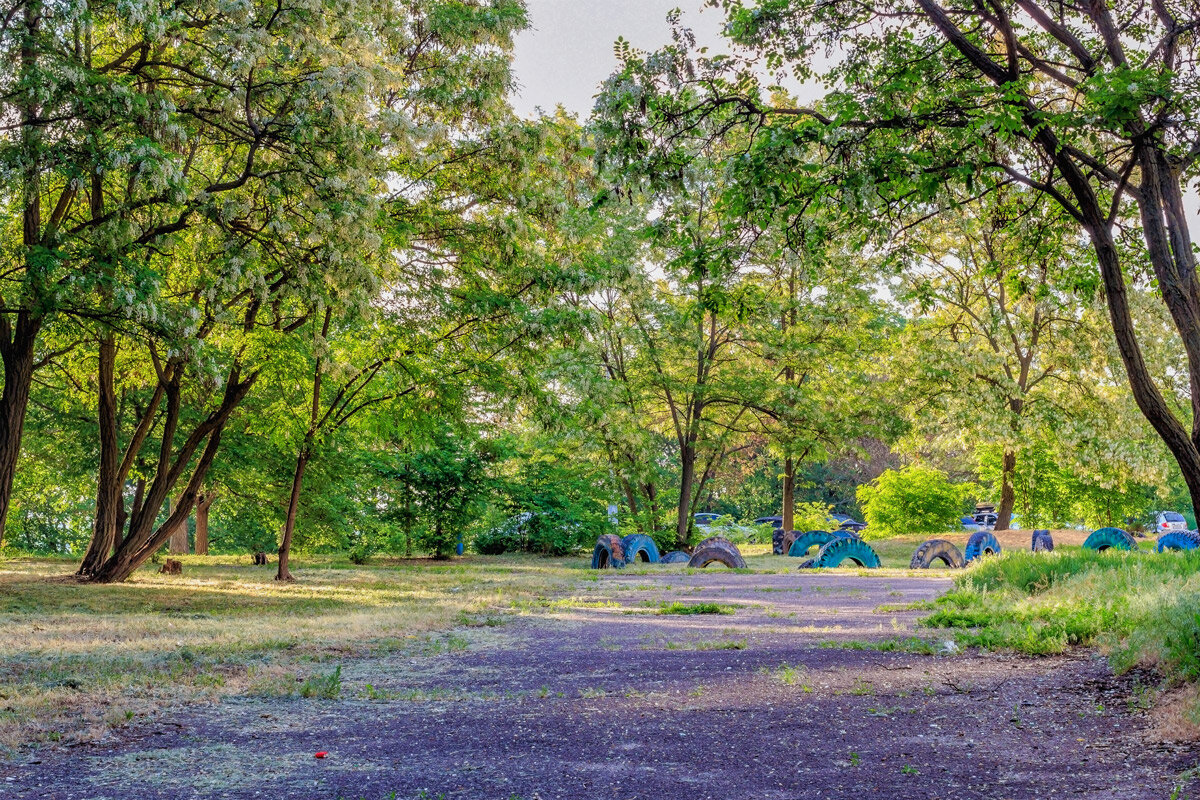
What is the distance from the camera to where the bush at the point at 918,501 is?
3338cm

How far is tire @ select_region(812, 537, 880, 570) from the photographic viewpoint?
2044 centimetres

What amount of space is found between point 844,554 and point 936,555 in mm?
2034

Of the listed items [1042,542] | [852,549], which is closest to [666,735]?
[852,549]

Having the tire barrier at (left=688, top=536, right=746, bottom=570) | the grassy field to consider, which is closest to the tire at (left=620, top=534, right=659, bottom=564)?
the tire barrier at (left=688, top=536, right=746, bottom=570)

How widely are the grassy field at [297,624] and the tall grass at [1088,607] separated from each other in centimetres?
2

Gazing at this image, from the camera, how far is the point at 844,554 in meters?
20.7

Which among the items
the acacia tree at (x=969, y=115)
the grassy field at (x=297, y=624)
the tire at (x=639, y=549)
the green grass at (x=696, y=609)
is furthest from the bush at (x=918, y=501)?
the acacia tree at (x=969, y=115)

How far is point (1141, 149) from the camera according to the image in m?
6.93

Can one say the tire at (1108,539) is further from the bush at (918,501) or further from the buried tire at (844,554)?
the bush at (918,501)

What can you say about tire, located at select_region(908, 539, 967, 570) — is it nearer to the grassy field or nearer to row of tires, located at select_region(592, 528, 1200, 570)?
row of tires, located at select_region(592, 528, 1200, 570)

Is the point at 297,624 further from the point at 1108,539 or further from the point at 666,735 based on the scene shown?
the point at 1108,539

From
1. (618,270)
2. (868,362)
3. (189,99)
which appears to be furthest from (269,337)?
(868,362)

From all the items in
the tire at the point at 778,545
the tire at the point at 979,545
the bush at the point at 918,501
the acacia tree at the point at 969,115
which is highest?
the acacia tree at the point at 969,115

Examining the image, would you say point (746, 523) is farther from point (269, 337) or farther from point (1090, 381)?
point (269, 337)
